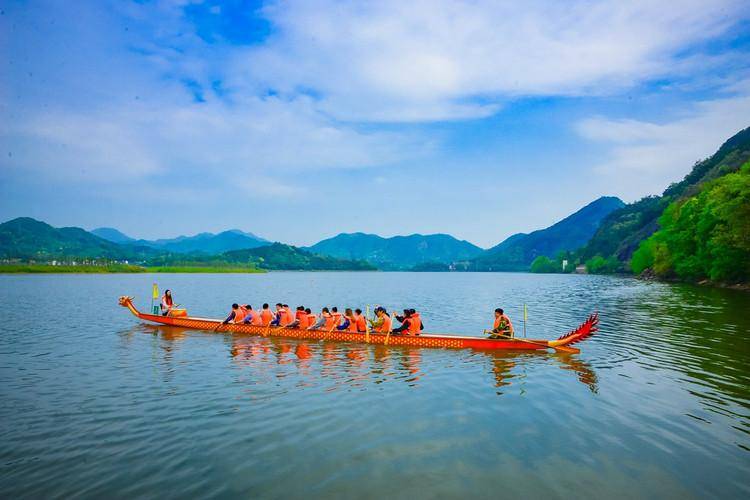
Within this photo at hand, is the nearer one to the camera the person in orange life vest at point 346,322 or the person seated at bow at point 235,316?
the person in orange life vest at point 346,322

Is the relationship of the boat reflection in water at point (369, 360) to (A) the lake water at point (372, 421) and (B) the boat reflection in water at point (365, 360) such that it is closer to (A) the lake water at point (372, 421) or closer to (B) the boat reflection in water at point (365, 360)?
(B) the boat reflection in water at point (365, 360)

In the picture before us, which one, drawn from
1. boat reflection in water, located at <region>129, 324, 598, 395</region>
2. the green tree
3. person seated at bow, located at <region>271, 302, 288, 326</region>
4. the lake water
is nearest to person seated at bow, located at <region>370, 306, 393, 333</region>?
boat reflection in water, located at <region>129, 324, 598, 395</region>

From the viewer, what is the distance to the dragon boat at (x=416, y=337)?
70.4 feet

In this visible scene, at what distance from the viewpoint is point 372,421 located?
12.2m

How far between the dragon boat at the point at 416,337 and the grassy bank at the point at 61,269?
147 m

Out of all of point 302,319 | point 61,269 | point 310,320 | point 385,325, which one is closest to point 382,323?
point 385,325

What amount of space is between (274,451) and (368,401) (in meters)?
4.50

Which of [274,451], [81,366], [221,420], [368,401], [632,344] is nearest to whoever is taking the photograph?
[274,451]

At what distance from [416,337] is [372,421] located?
11438 millimetres

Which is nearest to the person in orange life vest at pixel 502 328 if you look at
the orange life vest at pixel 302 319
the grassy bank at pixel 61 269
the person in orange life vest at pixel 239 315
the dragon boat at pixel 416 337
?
the dragon boat at pixel 416 337

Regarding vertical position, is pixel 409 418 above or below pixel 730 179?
below

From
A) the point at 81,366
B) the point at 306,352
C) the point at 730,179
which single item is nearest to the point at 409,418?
the point at 306,352

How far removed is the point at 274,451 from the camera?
33.3 feet

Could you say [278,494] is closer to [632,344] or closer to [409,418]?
[409,418]
